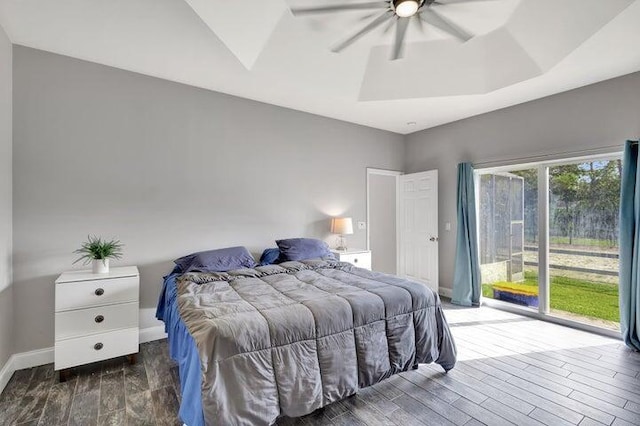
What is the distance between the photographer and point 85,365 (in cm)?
266

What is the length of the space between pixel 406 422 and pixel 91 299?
8.20 feet

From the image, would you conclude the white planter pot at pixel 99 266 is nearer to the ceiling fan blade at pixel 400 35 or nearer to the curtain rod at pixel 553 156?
the ceiling fan blade at pixel 400 35

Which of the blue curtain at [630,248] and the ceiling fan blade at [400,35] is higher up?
the ceiling fan blade at [400,35]

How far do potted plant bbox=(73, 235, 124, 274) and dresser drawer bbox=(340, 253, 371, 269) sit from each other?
2486 millimetres

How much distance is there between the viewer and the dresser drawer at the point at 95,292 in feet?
7.91

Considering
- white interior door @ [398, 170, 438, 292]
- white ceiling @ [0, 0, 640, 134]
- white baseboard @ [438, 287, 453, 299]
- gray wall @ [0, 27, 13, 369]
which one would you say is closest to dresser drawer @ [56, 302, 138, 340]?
gray wall @ [0, 27, 13, 369]

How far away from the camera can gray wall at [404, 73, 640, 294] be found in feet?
10.3

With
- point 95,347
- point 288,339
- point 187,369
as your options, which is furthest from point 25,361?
point 288,339

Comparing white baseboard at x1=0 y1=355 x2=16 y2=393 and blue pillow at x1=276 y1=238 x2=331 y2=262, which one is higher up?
blue pillow at x1=276 y1=238 x2=331 y2=262

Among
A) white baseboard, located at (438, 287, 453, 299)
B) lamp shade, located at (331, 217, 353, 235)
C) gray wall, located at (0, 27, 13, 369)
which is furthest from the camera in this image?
white baseboard, located at (438, 287, 453, 299)

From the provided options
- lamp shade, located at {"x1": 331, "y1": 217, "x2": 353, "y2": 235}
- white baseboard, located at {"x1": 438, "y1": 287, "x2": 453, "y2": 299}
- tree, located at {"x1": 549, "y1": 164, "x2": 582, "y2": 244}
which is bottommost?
white baseboard, located at {"x1": 438, "y1": 287, "x2": 453, "y2": 299}

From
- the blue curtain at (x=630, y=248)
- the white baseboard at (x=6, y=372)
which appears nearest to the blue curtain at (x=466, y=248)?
the blue curtain at (x=630, y=248)

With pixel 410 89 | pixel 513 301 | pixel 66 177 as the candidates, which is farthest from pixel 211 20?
pixel 513 301

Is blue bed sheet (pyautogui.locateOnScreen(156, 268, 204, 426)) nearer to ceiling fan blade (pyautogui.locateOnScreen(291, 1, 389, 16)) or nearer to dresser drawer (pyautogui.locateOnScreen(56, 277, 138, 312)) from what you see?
dresser drawer (pyautogui.locateOnScreen(56, 277, 138, 312))
